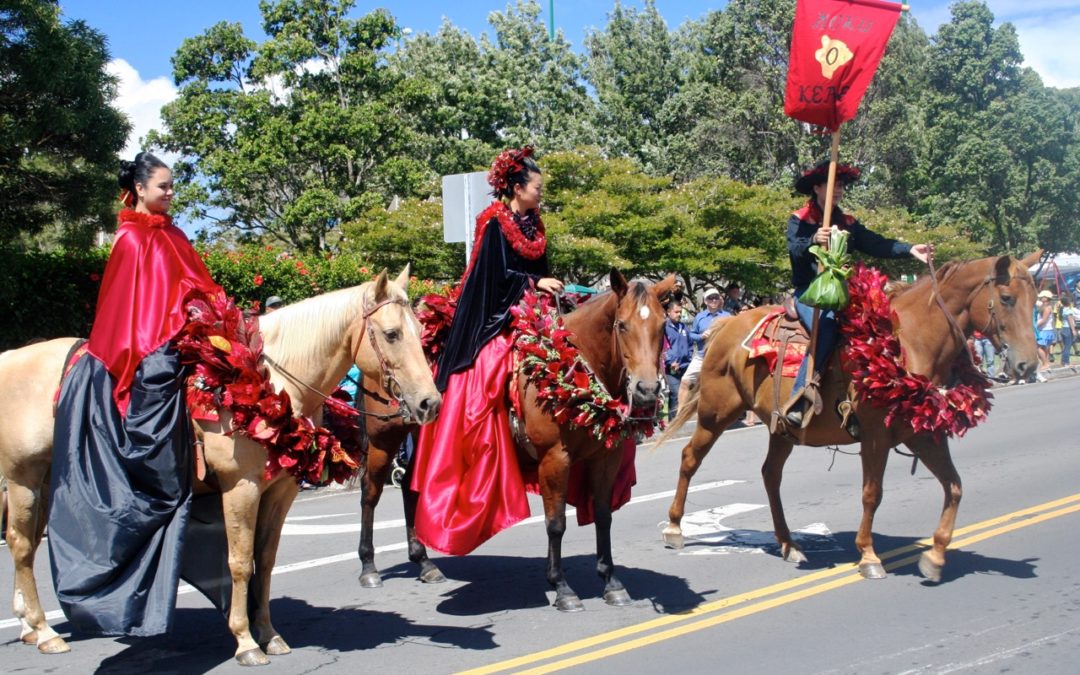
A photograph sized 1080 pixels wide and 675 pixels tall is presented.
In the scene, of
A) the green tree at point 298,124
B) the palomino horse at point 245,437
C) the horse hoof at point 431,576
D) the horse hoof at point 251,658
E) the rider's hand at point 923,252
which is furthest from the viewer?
the green tree at point 298,124

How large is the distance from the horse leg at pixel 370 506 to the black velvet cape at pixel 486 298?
3.62 ft

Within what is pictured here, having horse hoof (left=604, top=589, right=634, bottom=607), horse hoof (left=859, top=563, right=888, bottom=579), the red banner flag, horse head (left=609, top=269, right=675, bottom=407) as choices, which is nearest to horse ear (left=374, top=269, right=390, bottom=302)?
Result: horse head (left=609, top=269, right=675, bottom=407)

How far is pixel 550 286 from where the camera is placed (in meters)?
7.21

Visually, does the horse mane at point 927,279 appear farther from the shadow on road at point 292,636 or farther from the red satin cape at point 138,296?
the red satin cape at point 138,296

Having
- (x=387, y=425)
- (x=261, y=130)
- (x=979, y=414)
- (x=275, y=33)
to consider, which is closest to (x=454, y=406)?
(x=387, y=425)

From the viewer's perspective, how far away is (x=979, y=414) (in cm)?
755

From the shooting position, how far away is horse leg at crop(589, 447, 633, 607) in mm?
7039

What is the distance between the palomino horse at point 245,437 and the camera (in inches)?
224

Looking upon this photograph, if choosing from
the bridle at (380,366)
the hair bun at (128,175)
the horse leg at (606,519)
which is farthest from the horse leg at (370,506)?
A: the hair bun at (128,175)

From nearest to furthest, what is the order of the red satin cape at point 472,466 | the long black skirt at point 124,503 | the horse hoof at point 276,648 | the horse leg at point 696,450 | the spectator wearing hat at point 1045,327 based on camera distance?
the long black skirt at point 124,503
the horse hoof at point 276,648
the red satin cape at point 472,466
the horse leg at point 696,450
the spectator wearing hat at point 1045,327

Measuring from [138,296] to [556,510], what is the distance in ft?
9.83

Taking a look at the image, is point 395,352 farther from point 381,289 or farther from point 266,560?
point 266,560

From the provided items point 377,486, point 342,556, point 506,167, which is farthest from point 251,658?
point 506,167

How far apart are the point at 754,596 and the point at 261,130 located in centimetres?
2641
